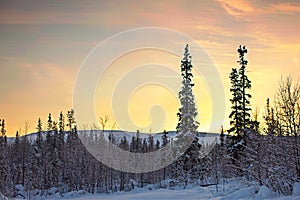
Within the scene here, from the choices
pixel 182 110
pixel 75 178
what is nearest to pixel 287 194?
pixel 182 110

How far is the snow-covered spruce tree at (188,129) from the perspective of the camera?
38281 mm

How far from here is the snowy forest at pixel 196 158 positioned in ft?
51.5

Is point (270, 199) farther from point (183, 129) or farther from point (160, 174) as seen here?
point (160, 174)

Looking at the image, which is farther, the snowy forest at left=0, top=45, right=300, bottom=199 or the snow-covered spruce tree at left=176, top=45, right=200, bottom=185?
the snow-covered spruce tree at left=176, top=45, right=200, bottom=185

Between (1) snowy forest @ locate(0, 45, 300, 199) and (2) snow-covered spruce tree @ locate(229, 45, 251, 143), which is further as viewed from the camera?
(2) snow-covered spruce tree @ locate(229, 45, 251, 143)

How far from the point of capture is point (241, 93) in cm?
3606

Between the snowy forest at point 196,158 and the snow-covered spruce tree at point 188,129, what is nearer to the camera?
the snowy forest at point 196,158

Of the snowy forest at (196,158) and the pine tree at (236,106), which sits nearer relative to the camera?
the snowy forest at (196,158)

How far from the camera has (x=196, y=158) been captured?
1503 inches

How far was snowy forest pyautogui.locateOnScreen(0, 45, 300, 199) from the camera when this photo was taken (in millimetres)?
15703

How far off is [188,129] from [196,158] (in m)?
2.88

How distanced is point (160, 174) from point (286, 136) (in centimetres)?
5053

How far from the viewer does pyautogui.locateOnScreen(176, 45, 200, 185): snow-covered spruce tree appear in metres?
38.3

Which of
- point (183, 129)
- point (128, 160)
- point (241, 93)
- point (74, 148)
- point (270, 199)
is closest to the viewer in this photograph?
point (270, 199)
